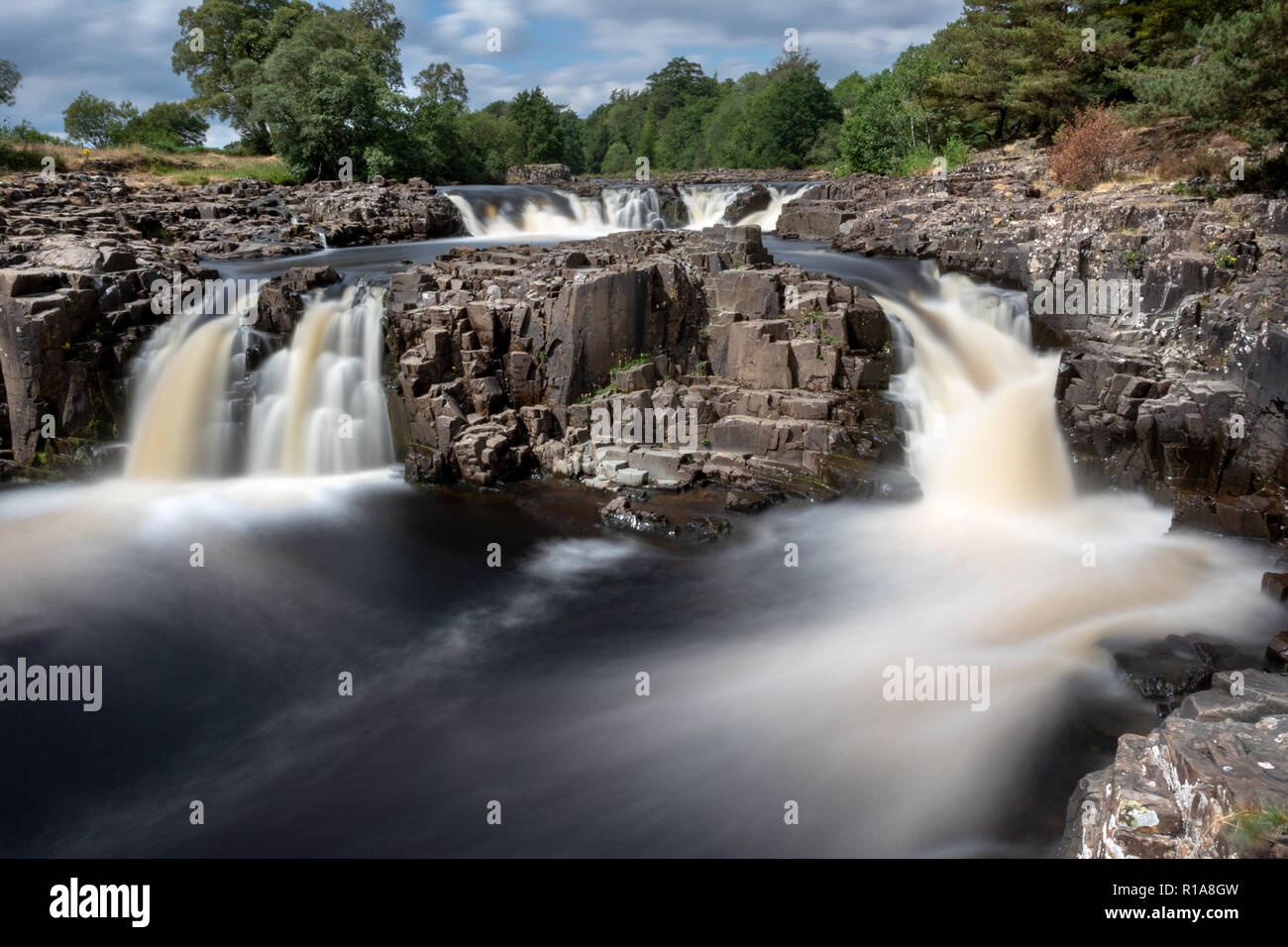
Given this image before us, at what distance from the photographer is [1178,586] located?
11133 millimetres

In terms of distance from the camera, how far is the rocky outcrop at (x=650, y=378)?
1495 cm

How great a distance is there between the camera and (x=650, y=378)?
53.8ft

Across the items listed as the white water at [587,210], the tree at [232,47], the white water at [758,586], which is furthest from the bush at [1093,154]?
the tree at [232,47]

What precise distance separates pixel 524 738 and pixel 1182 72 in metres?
→ 20.4

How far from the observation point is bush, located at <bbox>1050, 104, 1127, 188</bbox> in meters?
23.0

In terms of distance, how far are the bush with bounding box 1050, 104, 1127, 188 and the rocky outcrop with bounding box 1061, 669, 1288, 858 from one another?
828 inches

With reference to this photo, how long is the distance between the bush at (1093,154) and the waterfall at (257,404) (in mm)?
20326

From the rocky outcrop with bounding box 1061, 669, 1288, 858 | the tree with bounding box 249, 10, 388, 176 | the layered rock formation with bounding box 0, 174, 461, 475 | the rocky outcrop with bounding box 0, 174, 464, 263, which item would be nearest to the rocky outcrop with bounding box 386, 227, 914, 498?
the layered rock formation with bounding box 0, 174, 461, 475

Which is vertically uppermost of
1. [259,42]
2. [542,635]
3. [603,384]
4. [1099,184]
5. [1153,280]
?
[259,42]

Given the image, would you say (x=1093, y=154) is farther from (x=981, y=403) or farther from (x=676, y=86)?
(x=676, y=86)

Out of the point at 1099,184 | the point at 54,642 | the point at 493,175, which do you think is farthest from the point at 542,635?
the point at 493,175

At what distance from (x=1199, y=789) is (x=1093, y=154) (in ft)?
76.4
